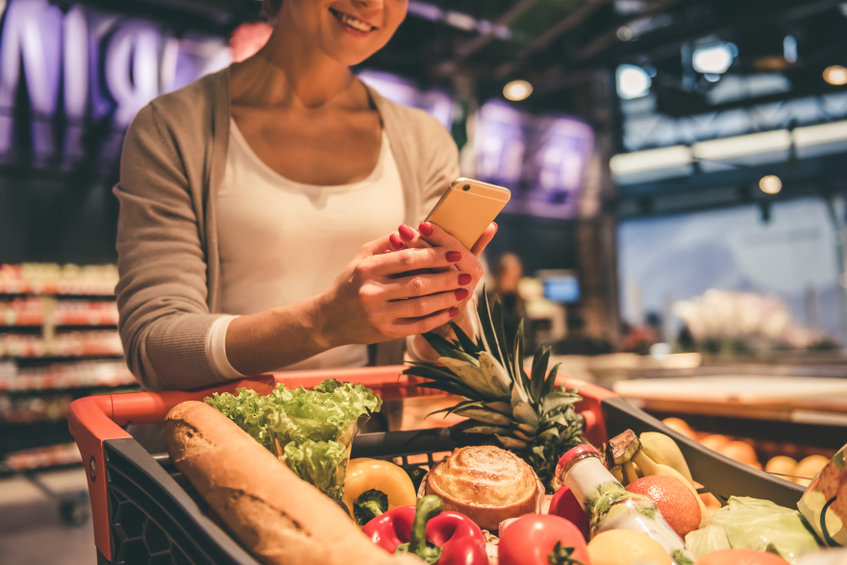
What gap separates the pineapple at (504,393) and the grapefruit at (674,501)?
0.54 feet

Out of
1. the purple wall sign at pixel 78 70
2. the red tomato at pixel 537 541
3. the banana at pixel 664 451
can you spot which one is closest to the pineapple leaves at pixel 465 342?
the banana at pixel 664 451

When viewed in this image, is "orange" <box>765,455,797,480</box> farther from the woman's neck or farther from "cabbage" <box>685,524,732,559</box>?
the woman's neck

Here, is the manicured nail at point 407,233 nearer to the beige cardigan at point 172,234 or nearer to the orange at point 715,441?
the beige cardigan at point 172,234

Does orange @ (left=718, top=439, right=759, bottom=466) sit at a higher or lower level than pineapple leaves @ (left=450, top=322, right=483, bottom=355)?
lower

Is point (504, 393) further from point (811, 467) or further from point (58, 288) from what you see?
point (58, 288)

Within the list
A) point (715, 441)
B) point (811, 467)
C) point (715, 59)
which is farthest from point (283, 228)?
point (715, 59)

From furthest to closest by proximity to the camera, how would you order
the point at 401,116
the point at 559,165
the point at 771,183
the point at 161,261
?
the point at 559,165 → the point at 771,183 → the point at 401,116 → the point at 161,261

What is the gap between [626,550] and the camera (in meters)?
0.73

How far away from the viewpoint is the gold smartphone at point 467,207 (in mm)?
851

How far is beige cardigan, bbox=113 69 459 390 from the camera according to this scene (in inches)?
40.8

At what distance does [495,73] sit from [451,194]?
29.1ft

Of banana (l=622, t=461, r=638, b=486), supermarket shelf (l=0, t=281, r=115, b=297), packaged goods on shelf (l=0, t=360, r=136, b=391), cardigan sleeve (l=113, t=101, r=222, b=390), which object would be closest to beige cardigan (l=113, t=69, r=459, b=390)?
A: cardigan sleeve (l=113, t=101, r=222, b=390)

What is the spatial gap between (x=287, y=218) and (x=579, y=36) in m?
9.91

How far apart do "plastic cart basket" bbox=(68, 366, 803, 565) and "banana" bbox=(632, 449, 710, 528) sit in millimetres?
61
